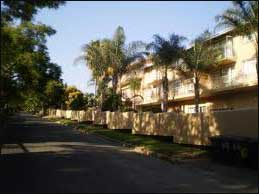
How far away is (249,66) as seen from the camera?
117 feet

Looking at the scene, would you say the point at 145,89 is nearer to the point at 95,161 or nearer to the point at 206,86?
the point at 206,86

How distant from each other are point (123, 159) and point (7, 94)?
Answer: 28.9 meters

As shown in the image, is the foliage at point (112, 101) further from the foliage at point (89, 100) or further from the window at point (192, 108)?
the foliage at point (89, 100)

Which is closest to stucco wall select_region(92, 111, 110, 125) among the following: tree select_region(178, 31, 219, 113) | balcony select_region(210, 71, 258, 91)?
tree select_region(178, 31, 219, 113)

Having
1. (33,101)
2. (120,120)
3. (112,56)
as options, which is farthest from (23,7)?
(33,101)

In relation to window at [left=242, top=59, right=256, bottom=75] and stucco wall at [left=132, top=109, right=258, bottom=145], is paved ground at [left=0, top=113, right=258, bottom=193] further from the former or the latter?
window at [left=242, top=59, right=256, bottom=75]

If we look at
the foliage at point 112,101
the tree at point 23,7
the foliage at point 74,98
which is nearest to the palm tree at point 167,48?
the foliage at point 112,101

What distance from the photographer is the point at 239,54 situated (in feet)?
121

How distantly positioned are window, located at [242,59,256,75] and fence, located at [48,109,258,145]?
920 centimetres

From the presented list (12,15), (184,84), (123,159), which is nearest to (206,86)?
(184,84)

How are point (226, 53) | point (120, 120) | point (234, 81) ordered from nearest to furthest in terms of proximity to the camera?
point (234, 81) → point (226, 53) → point (120, 120)

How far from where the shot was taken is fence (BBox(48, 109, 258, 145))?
18.3 m

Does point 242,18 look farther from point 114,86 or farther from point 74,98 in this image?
point 74,98

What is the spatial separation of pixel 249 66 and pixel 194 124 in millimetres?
13843
